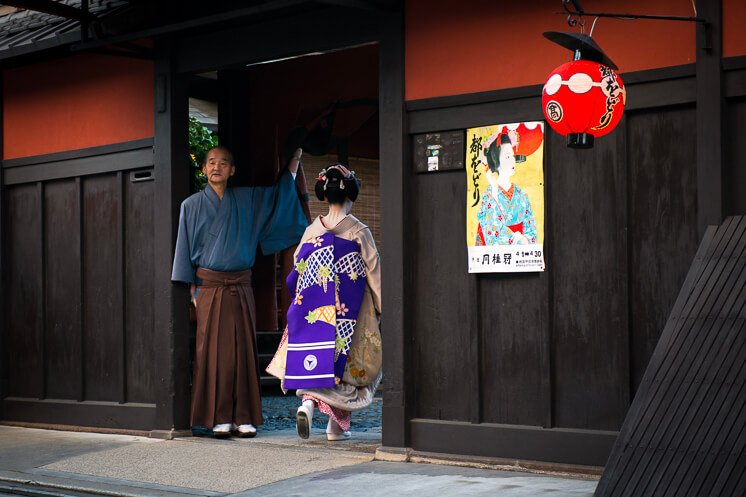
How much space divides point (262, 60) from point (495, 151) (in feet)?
7.83

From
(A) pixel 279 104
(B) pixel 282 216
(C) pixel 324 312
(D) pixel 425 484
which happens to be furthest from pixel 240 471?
(A) pixel 279 104

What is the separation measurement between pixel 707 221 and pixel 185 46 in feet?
16.0

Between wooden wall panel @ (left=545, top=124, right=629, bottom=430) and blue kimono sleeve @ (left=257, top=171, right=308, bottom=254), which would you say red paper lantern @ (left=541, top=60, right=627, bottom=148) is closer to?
wooden wall panel @ (left=545, top=124, right=629, bottom=430)

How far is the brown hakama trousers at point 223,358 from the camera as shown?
933 cm

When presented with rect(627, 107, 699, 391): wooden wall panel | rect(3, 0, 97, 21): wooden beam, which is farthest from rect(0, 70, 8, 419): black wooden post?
rect(627, 107, 699, 391): wooden wall panel

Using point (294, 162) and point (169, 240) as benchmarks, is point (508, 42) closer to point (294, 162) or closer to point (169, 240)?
point (294, 162)

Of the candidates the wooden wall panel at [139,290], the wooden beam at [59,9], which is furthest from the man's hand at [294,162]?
the wooden beam at [59,9]

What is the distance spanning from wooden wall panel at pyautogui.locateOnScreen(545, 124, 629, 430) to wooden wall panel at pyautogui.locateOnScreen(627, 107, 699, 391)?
75 millimetres

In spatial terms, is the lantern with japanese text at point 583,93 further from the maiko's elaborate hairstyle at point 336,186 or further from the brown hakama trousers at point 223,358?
the brown hakama trousers at point 223,358

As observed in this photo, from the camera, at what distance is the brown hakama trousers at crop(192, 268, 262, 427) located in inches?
367

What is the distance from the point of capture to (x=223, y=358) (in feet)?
30.8

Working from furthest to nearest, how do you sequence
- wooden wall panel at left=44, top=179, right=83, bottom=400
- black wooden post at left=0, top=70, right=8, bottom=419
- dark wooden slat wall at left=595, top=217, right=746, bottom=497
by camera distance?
black wooden post at left=0, top=70, right=8, bottom=419
wooden wall panel at left=44, top=179, right=83, bottom=400
dark wooden slat wall at left=595, top=217, right=746, bottom=497

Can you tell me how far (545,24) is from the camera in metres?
7.30

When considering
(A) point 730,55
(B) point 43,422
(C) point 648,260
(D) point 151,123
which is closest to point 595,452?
(C) point 648,260
